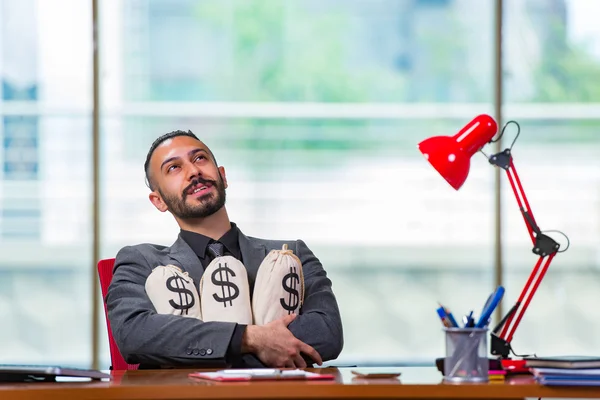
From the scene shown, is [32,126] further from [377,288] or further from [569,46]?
[569,46]

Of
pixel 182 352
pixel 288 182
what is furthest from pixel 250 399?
pixel 288 182

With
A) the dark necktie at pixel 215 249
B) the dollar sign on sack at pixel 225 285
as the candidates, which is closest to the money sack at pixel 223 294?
the dollar sign on sack at pixel 225 285

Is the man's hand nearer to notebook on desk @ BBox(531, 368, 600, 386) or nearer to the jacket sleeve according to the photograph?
the jacket sleeve

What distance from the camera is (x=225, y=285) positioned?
222cm

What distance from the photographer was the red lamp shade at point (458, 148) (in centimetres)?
213

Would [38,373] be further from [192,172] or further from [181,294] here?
Result: [192,172]

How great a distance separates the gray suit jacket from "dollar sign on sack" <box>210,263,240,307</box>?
0.26 feet

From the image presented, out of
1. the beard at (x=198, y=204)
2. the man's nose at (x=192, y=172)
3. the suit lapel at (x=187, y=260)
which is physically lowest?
the suit lapel at (x=187, y=260)

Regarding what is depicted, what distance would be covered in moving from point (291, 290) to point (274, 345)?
0.20 m

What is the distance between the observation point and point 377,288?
4.41 meters

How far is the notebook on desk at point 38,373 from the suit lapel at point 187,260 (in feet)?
2.09

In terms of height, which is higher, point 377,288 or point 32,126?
point 32,126

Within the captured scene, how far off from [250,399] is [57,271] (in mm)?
2931

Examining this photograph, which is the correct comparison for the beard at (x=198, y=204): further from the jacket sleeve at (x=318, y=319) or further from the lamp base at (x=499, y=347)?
the lamp base at (x=499, y=347)
